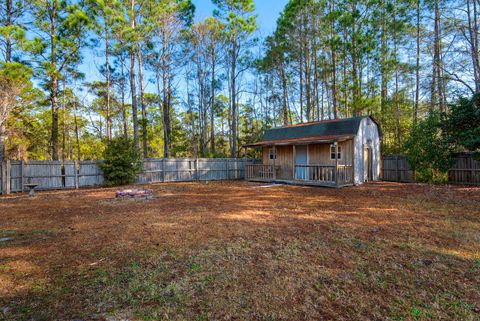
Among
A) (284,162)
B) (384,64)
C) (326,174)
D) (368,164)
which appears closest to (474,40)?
(384,64)

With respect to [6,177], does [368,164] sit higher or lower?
higher

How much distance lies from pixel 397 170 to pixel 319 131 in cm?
563

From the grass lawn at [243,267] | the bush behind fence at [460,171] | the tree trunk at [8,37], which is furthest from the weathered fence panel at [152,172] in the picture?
the bush behind fence at [460,171]

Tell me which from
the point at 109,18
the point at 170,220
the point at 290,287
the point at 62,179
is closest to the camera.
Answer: the point at 290,287

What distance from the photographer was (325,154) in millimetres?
14148

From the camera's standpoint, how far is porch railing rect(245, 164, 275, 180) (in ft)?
53.4

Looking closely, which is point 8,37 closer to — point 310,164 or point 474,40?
point 310,164

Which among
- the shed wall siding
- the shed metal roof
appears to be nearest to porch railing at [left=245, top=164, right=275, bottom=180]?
the shed metal roof

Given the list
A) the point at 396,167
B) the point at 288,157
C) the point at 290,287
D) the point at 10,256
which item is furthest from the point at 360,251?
the point at 396,167

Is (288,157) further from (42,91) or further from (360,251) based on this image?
(42,91)

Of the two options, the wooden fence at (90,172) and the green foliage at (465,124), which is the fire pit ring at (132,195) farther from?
the green foliage at (465,124)

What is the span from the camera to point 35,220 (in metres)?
6.01

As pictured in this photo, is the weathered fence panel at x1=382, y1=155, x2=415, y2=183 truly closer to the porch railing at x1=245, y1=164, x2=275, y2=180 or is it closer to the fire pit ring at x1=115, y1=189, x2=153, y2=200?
the porch railing at x1=245, y1=164, x2=275, y2=180

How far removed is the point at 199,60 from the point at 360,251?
23.2 meters
